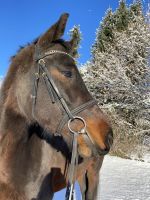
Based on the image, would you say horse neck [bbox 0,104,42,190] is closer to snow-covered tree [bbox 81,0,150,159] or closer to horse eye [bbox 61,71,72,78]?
horse eye [bbox 61,71,72,78]

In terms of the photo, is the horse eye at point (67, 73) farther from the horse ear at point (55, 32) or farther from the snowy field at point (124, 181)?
the snowy field at point (124, 181)

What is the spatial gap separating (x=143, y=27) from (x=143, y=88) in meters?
3.33

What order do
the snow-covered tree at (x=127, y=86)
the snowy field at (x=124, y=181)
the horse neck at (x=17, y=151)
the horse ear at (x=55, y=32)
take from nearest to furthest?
the horse neck at (x=17, y=151), the horse ear at (x=55, y=32), the snowy field at (x=124, y=181), the snow-covered tree at (x=127, y=86)

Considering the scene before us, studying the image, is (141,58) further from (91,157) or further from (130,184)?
(91,157)

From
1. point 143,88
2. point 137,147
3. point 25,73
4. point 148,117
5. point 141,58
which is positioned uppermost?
point 141,58

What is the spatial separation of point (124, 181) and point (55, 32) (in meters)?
8.81

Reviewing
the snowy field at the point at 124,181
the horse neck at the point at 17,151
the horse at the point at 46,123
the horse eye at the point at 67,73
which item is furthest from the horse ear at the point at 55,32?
the snowy field at the point at 124,181

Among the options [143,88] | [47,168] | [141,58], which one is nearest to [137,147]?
[143,88]

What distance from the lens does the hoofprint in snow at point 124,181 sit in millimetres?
8352

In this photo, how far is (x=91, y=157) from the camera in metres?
2.59

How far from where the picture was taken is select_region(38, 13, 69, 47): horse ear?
105 inches

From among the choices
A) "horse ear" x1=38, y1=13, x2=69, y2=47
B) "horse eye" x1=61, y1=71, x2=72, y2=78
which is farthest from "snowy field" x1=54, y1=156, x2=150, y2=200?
"horse ear" x1=38, y1=13, x2=69, y2=47

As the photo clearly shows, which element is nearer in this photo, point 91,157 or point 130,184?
point 91,157

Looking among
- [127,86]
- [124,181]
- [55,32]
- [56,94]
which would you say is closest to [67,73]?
[56,94]
